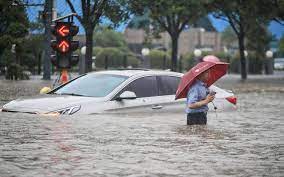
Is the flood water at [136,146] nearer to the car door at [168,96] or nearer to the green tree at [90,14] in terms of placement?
the car door at [168,96]

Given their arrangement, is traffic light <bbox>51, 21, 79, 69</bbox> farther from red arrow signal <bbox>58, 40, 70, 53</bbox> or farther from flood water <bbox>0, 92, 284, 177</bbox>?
flood water <bbox>0, 92, 284, 177</bbox>

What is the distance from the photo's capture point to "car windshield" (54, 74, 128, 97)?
13.8 m

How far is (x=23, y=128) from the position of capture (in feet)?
36.3

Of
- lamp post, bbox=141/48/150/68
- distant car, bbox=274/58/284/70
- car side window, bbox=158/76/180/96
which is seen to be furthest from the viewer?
distant car, bbox=274/58/284/70

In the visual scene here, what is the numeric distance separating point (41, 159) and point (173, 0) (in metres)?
35.0

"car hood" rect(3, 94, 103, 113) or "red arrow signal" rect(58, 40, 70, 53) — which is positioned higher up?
"red arrow signal" rect(58, 40, 70, 53)

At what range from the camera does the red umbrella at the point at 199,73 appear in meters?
11.8

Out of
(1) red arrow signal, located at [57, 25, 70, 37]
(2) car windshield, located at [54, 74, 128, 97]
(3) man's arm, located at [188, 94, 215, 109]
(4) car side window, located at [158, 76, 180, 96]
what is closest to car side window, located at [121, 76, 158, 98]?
(4) car side window, located at [158, 76, 180, 96]

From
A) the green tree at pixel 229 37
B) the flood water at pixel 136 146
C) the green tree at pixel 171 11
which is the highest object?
the green tree at pixel 229 37

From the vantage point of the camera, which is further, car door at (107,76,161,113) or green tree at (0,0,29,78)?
green tree at (0,0,29,78)

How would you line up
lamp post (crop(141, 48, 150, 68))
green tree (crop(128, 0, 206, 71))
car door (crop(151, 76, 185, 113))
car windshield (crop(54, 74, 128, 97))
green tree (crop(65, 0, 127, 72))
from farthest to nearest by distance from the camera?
lamp post (crop(141, 48, 150, 68)), green tree (crop(128, 0, 206, 71)), green tree (crop(65, 0, 127, 72)), car door (crop(151, 76, 185, 113)), car windshield (crop(54, 74, 128, 97))

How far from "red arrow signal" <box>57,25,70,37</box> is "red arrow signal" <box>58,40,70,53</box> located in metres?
0.24

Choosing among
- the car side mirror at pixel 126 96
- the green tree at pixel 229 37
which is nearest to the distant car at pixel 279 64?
the green tree at pixel 229 37

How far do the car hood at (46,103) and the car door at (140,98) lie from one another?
402mm
